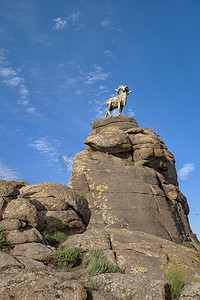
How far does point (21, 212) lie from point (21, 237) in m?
1.15

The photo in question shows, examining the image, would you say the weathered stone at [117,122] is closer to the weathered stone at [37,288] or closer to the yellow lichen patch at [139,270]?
the yellow lichen patch at [139,270]

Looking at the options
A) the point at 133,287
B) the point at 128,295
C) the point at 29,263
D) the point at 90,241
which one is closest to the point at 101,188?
the point at 90,241

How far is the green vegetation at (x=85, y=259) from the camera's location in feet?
28.0

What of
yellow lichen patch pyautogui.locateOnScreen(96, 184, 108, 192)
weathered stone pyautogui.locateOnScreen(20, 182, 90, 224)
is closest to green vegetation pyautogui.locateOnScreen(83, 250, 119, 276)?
weathered stone pyautogui.locateOnScreen(20, 182, 90, 224)

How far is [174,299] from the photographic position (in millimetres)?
6332

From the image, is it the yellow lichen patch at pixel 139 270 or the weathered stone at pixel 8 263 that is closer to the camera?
the weathered stone at pixel 8 263

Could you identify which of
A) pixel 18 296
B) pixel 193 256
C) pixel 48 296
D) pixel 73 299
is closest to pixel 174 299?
pixel 73 299

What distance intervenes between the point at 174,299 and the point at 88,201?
1046 cm

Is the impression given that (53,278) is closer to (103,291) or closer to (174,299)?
(103,291)

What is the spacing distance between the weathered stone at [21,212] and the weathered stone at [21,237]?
0.51 metres

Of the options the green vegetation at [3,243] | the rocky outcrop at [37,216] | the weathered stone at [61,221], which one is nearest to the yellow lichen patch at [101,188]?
the rocky outcrop at [37,216]

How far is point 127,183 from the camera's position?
1716cm

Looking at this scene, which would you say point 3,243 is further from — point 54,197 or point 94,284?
point 54,197

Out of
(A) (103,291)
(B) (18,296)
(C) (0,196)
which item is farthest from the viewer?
(C) (0,196)
